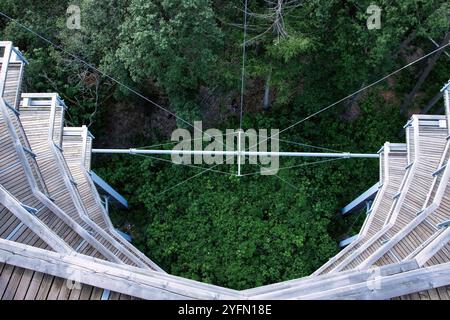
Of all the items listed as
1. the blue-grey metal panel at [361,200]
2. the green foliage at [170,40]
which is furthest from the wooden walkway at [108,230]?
the green foliage at [170,40]

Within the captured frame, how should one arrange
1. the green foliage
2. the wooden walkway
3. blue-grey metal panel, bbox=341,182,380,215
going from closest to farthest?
the wooden walkway
the green foliage
blue-grey metal panel, bbox=341,182,380,215

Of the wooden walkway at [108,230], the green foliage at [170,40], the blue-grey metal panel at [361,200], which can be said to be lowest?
the blue-grey metal panel at [361,200]

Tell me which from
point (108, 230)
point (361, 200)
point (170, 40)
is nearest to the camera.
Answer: point (108, 230)

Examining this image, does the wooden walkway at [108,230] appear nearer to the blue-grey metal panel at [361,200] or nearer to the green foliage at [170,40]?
the blue-grey metal panel at [361,200]

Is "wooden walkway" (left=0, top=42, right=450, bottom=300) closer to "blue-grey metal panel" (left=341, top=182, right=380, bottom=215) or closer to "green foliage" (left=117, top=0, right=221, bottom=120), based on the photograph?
"blue-grey metal panel" (left=341, top=182, right=380, bottom=215)

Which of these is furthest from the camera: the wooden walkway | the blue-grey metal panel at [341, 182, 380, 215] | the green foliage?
the blue-grey metal panel at [341, 182, 380, 215]

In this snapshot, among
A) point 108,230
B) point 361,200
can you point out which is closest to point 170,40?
point 108,230

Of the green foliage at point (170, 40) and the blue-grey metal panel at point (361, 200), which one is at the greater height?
the green foliage at point (170, 40)

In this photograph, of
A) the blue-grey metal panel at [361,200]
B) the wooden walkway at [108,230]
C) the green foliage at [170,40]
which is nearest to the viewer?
the wooden walkway at [108,230]

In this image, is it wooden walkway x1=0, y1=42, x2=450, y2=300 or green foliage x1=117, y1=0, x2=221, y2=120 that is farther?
green foliage x1=117, y1=0, x2=221, y2=120

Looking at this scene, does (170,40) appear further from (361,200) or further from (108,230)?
(361,200)

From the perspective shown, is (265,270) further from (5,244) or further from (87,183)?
(5,244)

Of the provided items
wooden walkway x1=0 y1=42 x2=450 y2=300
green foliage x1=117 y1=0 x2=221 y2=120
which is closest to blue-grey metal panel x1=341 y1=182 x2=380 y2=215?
wooden walkway x1=0 y1=42 x2=450 y2=300
